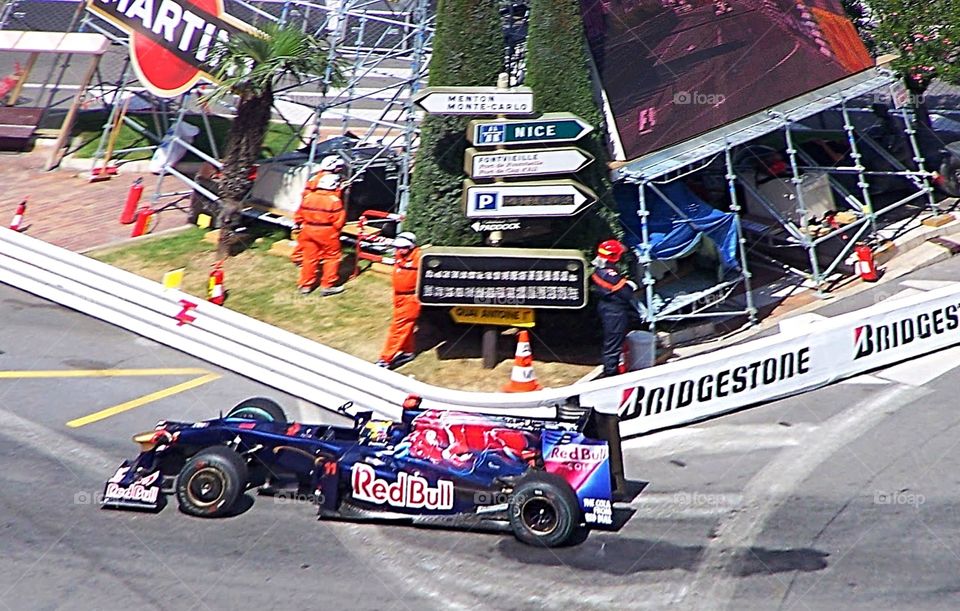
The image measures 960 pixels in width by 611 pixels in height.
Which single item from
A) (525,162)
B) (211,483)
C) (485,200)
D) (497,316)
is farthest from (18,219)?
(211,483)

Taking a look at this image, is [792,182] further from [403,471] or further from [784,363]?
[403,471]

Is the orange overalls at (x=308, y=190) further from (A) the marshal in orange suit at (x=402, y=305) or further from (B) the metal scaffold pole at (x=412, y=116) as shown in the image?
(A) the marshal in orange suit at (x=402, y=305)

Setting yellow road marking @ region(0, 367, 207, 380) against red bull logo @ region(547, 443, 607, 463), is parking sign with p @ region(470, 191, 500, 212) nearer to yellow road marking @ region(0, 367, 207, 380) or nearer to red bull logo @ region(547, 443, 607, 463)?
yellow road marking @ region(0, 367, 207, 380)

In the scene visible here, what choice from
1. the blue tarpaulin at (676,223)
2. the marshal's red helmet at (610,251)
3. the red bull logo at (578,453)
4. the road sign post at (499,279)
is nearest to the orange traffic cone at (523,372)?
the road sign post at (499,279)

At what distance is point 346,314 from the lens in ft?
48.6

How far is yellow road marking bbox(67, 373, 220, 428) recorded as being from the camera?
11.9 metres

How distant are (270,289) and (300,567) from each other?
7296 millimetres

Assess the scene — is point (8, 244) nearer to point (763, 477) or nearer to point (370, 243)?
point (370, 243)

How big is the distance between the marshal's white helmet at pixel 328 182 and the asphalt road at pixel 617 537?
12.0ft

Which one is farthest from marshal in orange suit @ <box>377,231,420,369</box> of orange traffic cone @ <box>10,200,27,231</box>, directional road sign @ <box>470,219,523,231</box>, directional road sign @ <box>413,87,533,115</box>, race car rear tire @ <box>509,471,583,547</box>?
orange traffic cone @ <box>10,200,27,231</box>

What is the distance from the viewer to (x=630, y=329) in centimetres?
1441

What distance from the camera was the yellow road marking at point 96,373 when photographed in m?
13.2

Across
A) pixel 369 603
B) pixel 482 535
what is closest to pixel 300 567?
pixel 369 603

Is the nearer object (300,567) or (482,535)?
(300,567)
